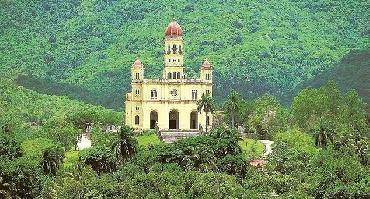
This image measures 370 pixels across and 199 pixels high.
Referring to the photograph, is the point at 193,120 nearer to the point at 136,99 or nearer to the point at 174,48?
the point at 136,99

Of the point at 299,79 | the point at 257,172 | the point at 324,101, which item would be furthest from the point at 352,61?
the point at 257,172

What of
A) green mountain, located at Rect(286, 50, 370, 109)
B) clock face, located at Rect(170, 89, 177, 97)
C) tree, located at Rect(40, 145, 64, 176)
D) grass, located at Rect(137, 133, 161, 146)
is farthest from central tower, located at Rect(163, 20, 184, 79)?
green mountain, located at Rect(286, 50, 370, 109)

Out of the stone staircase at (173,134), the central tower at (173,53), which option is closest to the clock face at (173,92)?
the central tower at (173,53)

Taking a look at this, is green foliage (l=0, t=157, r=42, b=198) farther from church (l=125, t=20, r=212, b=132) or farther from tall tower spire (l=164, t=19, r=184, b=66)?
tall tower spire (l=164, t=19, r=184, b=66)

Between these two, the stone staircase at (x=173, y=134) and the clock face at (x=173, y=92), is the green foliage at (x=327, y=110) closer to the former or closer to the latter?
the stone staircase at (x=173, y=134)

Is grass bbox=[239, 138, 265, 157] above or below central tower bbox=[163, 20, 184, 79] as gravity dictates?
below

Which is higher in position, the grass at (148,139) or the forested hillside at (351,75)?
the forested hillside at (351,75)
